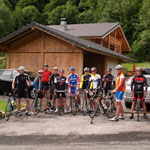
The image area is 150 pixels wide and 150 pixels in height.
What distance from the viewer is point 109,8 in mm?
Result: 73688

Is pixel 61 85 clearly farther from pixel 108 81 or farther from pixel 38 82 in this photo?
pixel 108 81

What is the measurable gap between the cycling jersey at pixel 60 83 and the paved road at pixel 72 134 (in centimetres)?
148

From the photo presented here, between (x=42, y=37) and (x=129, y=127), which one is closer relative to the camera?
(x=129, y=127)

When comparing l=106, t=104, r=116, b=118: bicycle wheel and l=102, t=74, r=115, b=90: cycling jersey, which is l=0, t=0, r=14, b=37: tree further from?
l=106, t=104, r=116, b=118: bicycle wheel

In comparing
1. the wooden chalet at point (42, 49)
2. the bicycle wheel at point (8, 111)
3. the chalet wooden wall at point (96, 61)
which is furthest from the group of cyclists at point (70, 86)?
the chalet wooden wall at point (96, 61)

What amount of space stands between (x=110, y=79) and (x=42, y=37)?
29.7ft

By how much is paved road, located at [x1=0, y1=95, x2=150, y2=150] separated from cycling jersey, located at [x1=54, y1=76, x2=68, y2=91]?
1480 mm

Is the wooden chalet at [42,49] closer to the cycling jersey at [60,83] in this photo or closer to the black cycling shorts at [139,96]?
the cycling jersey at [60,83]

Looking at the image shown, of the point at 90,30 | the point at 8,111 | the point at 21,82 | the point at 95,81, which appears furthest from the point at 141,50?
the point at 8,111

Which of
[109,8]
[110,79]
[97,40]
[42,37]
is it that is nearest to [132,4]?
[109,8]

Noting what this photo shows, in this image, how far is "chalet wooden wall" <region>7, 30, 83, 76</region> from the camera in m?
18.0

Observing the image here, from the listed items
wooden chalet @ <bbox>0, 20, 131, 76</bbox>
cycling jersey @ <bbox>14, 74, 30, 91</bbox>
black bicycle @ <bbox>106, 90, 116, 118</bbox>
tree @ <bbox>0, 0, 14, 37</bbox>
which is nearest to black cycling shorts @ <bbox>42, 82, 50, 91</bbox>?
cycling jersey @ <bbox>14, 74, 30, 91</bbox>

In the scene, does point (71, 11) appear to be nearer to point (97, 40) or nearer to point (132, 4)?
point (132, 4)

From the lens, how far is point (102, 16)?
244 ft
